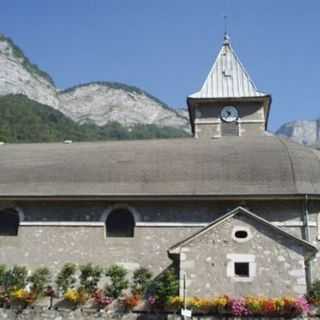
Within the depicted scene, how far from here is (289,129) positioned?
199 meters

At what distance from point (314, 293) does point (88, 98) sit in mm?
130643

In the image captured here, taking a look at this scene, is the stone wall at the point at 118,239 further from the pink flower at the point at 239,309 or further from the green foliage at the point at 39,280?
the pink flower at the point at 239,309

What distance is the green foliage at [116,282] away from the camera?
56.4 ft

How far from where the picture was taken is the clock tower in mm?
31109

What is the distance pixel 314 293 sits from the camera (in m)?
16.1

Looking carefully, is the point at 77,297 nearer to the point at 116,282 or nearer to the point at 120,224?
the point at 116,282

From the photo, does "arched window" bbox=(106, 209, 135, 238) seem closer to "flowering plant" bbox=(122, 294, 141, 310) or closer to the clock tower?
"flowering plant" bbox=(122, 294, 141, 310)

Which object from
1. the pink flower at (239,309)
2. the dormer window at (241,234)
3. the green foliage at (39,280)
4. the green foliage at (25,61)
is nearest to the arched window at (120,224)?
the green foliage at (39,280)

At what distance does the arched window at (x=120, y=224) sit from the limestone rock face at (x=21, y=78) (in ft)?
338

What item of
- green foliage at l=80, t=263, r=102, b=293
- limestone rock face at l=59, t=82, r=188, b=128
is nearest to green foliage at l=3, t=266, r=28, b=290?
green foliage at l=80, t=263, r=102, b=293

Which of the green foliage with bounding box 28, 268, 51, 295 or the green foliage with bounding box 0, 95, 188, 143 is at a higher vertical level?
the green foliage with bounding box 0, 95, 188, 143

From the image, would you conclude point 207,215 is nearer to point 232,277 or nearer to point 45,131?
point 232,277

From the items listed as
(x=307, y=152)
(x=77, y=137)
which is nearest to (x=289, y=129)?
(x=77, y=137)

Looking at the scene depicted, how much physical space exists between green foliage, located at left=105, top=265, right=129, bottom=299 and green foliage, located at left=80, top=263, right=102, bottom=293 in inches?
15.3
